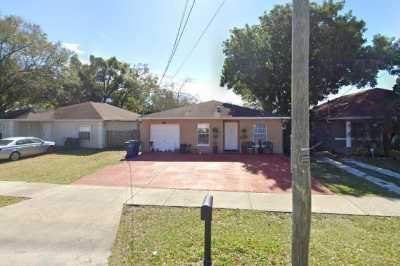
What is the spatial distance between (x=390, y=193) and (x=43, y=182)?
12532 mm

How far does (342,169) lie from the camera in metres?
13.6

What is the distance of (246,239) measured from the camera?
5156 mm

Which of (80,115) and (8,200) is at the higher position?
(80,115)

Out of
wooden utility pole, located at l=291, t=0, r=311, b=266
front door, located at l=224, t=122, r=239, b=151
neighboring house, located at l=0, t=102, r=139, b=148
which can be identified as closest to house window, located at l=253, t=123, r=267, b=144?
front door, located at l=224, t=122, r=239, b=151

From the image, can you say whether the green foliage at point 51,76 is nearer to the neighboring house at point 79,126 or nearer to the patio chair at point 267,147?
the neighboring house at point 79,126

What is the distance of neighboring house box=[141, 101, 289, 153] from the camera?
19516mm

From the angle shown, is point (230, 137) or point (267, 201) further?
point (230, 137)

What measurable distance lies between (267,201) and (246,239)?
3.00 metres

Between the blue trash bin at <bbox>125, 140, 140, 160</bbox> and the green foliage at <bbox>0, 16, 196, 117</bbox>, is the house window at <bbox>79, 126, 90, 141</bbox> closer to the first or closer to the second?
the blue trash bin at <bbox>125, 140, 140, 160</bbox>

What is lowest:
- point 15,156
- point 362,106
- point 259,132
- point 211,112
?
point 15,156

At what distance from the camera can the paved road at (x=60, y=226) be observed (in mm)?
4590

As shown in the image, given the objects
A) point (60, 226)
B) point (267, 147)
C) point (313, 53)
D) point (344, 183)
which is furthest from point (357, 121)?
point (60, 226)

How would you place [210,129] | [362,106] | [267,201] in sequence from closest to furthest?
[267,201] < [210,129] < [362,106]

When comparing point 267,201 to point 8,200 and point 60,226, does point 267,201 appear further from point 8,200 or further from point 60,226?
point 8,200
